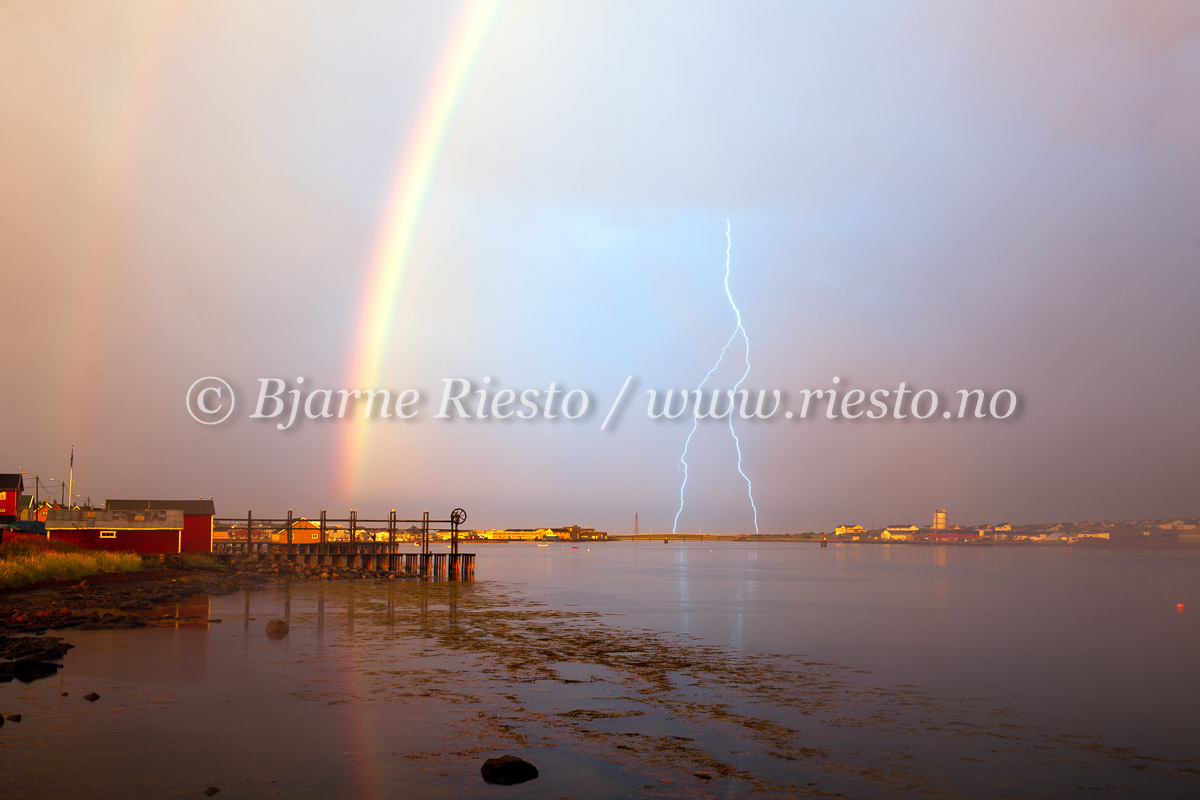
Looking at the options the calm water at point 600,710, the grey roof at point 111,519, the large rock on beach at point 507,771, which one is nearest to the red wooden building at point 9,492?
the grey roof at point 111,519

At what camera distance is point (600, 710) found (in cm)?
1873

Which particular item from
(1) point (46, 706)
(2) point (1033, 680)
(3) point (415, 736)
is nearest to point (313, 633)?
(1) point (46, 706)

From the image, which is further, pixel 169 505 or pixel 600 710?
pixel 169 505

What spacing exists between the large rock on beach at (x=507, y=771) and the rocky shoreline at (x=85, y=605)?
40.3 ft

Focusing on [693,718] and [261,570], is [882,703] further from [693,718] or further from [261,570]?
[261,570]

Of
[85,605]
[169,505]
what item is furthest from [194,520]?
[85,605]

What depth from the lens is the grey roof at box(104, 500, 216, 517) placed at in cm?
6750

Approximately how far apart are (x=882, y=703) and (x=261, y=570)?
51.8 m

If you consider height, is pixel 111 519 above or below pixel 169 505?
below

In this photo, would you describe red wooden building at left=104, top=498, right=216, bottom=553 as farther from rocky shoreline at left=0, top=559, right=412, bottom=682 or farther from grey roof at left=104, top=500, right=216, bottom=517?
rocky shoreline at left=0, top=559, right=412, bottom=682

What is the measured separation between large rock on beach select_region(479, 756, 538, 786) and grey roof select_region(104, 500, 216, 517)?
60155 mm

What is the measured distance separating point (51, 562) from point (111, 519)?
19.0 meters

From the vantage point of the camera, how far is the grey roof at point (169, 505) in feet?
221

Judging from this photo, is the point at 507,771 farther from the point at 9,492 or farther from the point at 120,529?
the point at 9,492
